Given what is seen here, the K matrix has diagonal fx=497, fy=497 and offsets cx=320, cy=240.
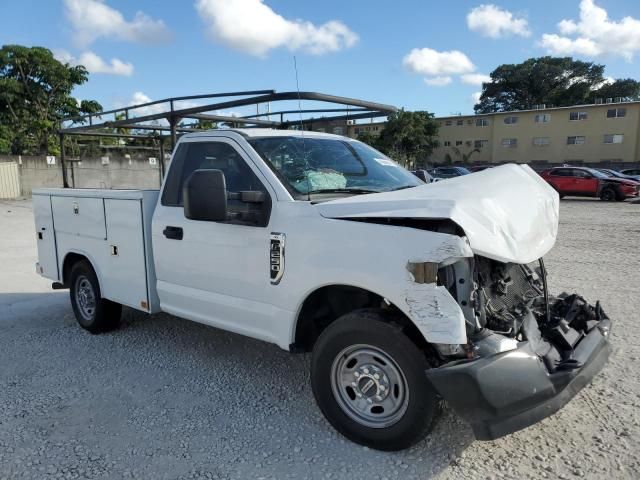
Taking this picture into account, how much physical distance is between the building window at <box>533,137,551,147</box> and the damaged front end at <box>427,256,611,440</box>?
5098cm

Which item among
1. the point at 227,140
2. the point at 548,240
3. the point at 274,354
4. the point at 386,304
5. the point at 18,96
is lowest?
the point at 274,354

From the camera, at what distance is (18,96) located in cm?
3328

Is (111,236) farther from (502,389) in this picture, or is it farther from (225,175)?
(502,389)

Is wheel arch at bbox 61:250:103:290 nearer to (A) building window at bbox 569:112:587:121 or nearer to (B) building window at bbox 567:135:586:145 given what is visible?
(B) building window at bbox 567:135:586:145

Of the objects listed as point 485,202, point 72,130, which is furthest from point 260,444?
point 72,130

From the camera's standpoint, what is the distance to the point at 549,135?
160ft

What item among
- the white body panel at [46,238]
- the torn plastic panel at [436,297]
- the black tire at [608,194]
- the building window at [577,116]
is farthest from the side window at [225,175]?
the building window at [577,116]

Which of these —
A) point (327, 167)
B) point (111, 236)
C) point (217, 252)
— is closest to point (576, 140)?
point (327, 167)

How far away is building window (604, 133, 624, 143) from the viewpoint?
45.4m

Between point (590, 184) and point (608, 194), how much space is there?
0.89m

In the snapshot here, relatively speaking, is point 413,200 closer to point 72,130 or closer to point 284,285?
point 284,285

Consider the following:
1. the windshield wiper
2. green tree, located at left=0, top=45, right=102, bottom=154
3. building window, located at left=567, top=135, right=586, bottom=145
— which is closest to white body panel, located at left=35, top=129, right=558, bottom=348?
the windshield wiper

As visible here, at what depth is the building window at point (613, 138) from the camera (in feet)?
149

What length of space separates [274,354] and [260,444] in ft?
5.04
